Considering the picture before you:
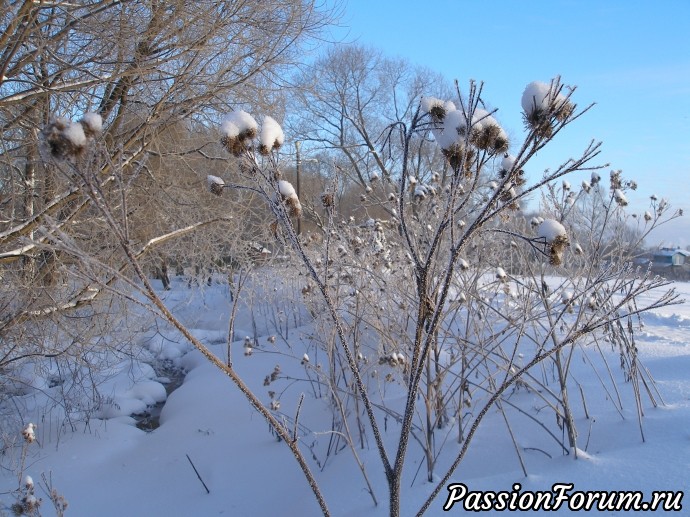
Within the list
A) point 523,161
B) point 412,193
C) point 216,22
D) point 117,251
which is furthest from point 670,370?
point 117,251

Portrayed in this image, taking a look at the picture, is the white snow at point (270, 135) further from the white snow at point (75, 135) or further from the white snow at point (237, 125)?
the white snow at point (75, 135)

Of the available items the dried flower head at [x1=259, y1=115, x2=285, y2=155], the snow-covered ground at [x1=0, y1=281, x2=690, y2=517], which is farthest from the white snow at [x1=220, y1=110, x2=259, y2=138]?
the snow-covered ground at [x1=0, y1=281, x2=690, y2=517]

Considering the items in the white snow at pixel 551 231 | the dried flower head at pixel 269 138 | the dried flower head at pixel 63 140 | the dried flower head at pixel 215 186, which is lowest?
the white snow at pixel 551 231

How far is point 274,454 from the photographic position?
4.45 m

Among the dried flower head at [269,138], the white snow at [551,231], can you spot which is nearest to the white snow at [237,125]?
the dried flower head at [269,138]

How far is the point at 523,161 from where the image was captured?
134 centimetres

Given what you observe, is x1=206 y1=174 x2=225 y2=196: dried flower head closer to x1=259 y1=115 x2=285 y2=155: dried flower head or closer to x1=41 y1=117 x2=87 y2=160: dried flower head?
x1=259 y1=115 x2=285 y2=155: dried flower head

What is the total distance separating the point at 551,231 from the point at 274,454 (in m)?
3.72

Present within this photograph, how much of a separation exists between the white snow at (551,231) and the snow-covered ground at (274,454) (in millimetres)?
1572

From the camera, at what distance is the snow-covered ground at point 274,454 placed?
265 centimetres

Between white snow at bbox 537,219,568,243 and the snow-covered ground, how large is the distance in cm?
157

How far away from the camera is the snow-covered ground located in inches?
104

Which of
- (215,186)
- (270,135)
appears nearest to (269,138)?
(270,135)

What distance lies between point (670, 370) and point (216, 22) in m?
4.41
